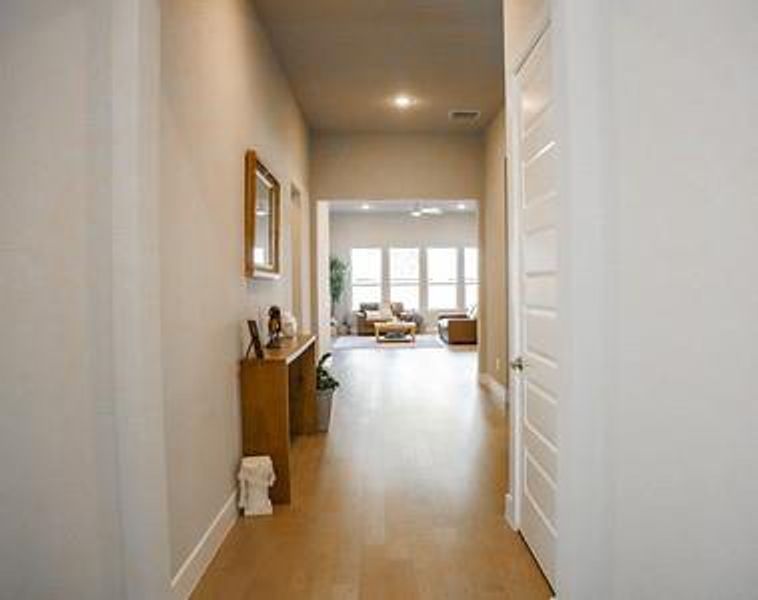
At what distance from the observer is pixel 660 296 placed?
→ 1573 millimetres

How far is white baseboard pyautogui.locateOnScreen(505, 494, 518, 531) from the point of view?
276cm

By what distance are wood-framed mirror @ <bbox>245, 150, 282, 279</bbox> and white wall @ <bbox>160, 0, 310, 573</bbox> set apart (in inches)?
3.3

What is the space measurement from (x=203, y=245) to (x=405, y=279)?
1193 centimetres

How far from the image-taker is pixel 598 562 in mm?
1665

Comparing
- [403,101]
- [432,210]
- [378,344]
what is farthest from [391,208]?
[403,101]

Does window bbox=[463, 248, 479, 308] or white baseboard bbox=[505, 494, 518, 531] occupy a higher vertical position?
window bbox=[463, 248, 479, 308]

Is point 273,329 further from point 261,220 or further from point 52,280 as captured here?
point 52,280

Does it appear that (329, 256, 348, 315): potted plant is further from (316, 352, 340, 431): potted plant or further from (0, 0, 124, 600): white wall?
(0, 0, 124, 600): white wall

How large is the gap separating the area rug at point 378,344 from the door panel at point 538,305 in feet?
27.7

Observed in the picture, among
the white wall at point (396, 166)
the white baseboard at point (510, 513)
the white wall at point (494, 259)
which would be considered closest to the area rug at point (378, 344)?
the white wall at point (494, 259)

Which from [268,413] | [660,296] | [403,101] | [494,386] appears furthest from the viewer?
[494,386]

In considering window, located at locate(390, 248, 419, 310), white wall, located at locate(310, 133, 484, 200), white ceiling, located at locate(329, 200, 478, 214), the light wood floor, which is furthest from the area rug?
the light wood floor

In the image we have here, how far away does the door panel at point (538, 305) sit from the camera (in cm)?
217

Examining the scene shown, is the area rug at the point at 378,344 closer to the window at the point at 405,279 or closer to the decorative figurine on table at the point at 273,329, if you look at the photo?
the window at the point at 405,279
